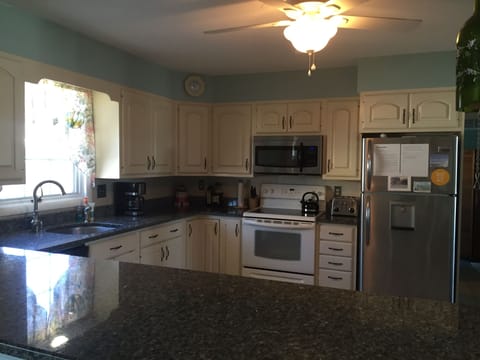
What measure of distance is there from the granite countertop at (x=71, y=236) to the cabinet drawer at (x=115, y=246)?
5 cm

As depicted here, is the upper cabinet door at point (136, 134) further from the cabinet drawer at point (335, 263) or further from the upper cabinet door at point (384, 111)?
the upper cabinet door at point (384, 111)

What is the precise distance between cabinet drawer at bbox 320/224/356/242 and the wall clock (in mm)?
1896

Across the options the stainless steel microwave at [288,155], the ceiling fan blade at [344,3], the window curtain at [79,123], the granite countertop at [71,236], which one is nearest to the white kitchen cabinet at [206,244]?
the granite countertop at [71,236]

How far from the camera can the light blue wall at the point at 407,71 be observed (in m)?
3.27

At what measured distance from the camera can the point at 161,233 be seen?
3.39 metres

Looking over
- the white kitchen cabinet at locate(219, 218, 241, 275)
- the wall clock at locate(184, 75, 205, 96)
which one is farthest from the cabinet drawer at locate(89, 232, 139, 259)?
the wall clock at locate(184, 75, 205, 96)

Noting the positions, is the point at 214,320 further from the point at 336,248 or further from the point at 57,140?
the point at 336,248

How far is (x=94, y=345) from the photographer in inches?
33.9

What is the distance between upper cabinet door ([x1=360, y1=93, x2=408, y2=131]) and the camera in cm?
338

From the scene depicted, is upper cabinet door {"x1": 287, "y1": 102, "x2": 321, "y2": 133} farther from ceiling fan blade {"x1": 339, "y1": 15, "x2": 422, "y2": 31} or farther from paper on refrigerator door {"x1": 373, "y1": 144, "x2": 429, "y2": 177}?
ceiling fan blade {"x1": 339, "y1": 15, "x2": 422, "y2": 31}

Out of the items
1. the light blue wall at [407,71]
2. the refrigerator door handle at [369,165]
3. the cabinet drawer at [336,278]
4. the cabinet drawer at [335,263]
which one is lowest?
the cabinet drawer at [336,278]

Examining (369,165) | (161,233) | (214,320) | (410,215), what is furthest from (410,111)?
(214,320)

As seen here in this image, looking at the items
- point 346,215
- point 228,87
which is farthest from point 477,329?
point 228,87

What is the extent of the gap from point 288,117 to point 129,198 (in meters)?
1.73
